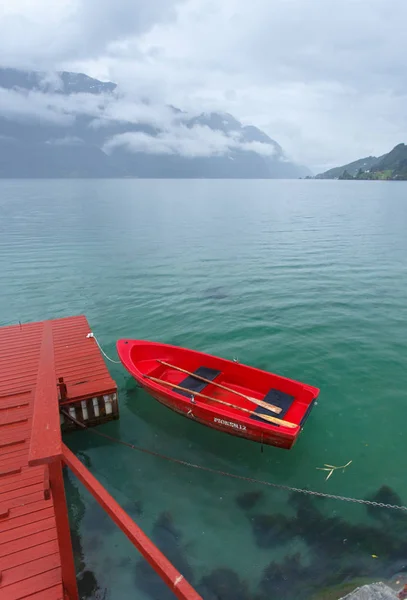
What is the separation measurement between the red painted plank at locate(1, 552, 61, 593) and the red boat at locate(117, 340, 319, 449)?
Result: 5.15m

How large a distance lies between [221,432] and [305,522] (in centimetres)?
349

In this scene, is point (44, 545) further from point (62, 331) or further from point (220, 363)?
point (62, 331)

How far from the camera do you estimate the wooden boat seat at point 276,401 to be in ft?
35.2

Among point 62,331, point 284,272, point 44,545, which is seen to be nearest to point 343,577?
point 44,545

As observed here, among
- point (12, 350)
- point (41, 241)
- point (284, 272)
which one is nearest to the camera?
point (12, 350)

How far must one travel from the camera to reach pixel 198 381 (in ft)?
41.3

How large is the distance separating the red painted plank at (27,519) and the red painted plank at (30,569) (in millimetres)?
870

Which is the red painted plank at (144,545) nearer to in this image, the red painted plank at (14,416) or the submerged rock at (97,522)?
the submerged rock at (97,522)

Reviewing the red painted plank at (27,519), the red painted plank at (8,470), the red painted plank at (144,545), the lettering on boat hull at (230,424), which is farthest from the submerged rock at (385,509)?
the red painted plank at (8,470)

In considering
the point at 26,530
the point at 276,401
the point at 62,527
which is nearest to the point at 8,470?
the point at 26,530

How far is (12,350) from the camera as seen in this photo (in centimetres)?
1384

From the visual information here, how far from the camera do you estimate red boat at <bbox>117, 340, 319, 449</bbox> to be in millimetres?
9906

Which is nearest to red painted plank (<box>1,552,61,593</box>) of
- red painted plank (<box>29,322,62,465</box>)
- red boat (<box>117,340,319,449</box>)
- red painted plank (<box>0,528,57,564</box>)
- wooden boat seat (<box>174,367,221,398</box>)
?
red painted plank (<box>0,528,57,564</box>)

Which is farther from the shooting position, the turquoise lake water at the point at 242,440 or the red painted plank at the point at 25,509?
the turquoise lake water at the point at 242,440
